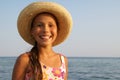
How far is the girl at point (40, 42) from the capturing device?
3.26m

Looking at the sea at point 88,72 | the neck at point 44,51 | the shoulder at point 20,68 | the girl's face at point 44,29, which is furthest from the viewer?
the sea at point 88,72

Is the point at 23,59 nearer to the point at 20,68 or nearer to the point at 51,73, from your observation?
the point at 20,68

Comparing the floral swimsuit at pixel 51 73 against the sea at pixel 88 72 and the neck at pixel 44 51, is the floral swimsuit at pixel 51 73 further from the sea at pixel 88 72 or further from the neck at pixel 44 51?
the sea at pixel 88 72

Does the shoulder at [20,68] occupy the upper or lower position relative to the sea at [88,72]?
upper

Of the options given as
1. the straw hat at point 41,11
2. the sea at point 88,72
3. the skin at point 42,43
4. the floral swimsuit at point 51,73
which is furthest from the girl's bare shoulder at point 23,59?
the sea at point 88,72

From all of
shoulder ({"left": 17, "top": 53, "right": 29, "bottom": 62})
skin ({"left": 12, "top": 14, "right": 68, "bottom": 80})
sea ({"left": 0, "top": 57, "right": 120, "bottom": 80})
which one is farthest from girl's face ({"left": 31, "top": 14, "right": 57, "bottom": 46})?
sea ({"left": 0, "top": 57, "right": 120, "bottom": 80})

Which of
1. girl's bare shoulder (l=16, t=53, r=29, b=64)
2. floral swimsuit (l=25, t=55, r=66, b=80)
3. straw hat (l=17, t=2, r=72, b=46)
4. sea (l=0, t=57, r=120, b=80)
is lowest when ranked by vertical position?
sea (l=0, t=57, r=120, b=80)

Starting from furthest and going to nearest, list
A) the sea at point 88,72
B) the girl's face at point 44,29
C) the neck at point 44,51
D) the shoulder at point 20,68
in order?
1. the sea at point 88,72
2. the neck at point 44,51
3. the girl's face at point 44,29
4. the shoulder at point 20,68

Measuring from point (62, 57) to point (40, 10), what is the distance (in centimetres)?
67

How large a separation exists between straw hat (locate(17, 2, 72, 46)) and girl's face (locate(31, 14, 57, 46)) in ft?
0.23

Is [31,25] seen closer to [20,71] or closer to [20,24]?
[20,24]

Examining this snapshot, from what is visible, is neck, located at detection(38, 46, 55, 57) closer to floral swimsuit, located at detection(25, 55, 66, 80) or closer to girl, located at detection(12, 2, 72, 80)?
girl, located at detection(12, 2, 72, 80)

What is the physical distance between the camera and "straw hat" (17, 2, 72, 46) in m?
3.38

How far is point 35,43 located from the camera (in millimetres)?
3570
